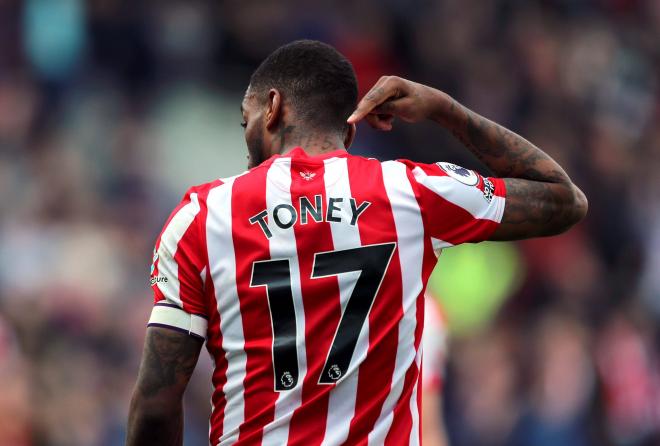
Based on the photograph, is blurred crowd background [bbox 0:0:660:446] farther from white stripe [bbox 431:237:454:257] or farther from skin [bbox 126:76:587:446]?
white stripe [bbox 431:237:454:257]

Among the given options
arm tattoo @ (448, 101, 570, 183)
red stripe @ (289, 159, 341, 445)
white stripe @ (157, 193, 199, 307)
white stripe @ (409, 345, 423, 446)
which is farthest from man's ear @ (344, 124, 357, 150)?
white stripe @ (409, 345, 423, 446)

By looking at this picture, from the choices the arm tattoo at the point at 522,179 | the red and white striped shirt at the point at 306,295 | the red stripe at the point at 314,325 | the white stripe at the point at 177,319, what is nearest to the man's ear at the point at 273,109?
the red and white striped shirt at the point at 306,295

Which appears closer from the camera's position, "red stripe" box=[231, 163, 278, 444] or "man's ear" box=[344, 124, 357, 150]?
"red stripe" box=[231, 163, 278, 444]

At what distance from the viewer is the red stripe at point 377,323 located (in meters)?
3.49

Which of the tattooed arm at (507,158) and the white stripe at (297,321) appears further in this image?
the tattooed arm at (507,158)

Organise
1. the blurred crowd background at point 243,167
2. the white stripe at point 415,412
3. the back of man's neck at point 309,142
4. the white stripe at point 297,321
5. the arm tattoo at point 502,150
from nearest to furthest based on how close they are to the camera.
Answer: the white stripe at point 297,321 → the white stripe at point 415,412 → the back of man's neck at point 309,142 → the arm tattoo at point 502,150 → the blurred crowd background at point 243,167

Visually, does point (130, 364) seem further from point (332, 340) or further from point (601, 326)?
point (332, 340)

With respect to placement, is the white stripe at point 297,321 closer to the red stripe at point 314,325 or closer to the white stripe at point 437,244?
the red stripe at point 314,325

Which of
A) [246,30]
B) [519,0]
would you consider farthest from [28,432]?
[519,0]

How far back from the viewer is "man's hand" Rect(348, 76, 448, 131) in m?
3.64

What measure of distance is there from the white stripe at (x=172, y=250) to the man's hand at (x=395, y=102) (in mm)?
554

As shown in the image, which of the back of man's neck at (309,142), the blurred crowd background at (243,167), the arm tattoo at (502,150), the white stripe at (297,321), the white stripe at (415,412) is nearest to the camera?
the white stripe at (297,321)

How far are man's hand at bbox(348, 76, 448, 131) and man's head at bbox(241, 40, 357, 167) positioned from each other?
0.11 metres

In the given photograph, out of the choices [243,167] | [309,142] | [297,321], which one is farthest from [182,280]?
[243,167]
